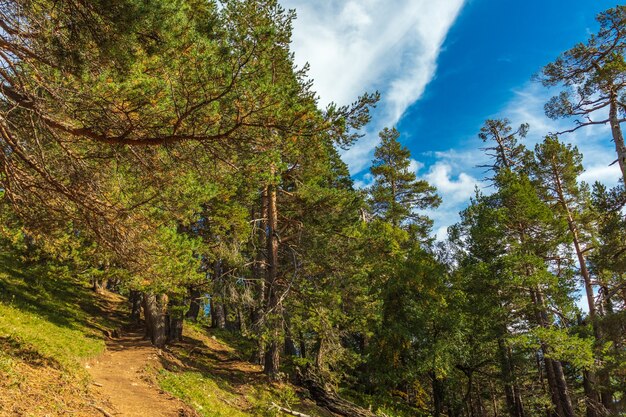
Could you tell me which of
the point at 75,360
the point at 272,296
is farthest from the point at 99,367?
the point at 272,296

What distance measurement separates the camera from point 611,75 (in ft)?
44.2

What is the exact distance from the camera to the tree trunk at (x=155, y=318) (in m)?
16.1

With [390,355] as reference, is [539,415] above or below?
below

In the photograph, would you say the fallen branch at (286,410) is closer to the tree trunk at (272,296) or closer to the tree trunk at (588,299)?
the tree trunk at (272,296)

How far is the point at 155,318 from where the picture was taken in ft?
53.8

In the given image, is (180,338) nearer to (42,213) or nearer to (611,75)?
(42,213)

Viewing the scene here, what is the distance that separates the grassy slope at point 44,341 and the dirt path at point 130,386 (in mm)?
474

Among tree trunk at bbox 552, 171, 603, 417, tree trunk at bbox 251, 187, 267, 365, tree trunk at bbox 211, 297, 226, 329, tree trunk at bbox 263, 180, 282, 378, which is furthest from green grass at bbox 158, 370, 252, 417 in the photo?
tree trunk at bbox 552, 171, 603, 417

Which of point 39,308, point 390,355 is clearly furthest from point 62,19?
point 390,355

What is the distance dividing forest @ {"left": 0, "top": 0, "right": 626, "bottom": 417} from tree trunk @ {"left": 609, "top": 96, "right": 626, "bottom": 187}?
52 millimetres

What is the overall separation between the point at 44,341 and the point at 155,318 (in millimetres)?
6038

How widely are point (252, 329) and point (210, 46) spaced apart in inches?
420

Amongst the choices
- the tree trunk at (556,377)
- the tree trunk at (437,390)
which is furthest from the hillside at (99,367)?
the tree trunk at (556,377)

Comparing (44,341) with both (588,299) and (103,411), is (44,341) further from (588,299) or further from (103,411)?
(588,299)
